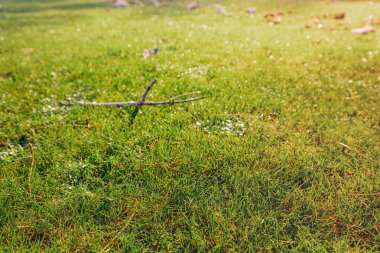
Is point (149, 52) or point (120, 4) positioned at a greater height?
point (120, 4)

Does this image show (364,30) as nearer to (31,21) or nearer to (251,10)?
(251,10)

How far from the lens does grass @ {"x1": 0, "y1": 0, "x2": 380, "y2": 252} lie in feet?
8.98

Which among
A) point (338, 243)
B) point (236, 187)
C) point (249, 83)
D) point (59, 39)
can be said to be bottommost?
point (338, 243)

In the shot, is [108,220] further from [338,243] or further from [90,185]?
[338,243]

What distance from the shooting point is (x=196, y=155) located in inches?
139

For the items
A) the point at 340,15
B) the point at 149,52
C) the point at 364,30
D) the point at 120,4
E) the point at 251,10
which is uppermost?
the point at 120,4

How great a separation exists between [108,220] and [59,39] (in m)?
8.80

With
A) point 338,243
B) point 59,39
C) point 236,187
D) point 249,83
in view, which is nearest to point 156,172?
point 236,187

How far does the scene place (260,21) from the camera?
12227 mm

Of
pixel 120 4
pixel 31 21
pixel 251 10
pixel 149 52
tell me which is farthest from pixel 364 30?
pixel 31 21

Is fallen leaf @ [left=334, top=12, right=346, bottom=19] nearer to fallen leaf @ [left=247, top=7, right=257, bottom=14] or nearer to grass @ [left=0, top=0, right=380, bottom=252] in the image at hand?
fallen leaf @ [left=247, top=7, right=257, bottom=14]

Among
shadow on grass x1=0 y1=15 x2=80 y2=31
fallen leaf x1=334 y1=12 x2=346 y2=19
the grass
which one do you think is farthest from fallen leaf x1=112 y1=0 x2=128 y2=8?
fallen leaf x1=334 y1=12 x2=346 y2=19

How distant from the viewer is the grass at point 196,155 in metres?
2.74

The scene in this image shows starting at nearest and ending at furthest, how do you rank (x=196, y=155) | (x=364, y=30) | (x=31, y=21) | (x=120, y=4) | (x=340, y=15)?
(x=196, y=155)
(x=364, y=30)
(x=340, y=15)
(x=31, y=21)
(x=120, y=4)
